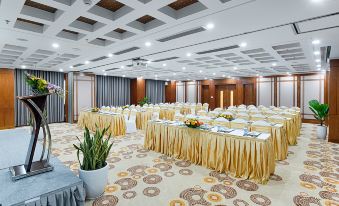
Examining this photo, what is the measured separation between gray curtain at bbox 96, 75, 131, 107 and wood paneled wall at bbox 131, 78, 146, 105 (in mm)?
337

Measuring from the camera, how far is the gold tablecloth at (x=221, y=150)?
333 cm

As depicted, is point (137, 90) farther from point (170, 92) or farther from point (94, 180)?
point (94, 180)

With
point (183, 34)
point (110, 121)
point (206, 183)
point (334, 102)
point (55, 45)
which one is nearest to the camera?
point (206, 183)

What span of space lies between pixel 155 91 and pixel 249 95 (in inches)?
289

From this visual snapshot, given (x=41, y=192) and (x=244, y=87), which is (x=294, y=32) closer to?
(x=41, y=192)

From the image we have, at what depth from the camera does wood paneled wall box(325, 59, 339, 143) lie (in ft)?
20.6

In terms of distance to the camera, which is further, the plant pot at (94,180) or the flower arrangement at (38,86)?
the plant pot at (94,180)

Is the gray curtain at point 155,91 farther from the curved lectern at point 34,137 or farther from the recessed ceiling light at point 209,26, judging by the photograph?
the curved lectern at point 34,137

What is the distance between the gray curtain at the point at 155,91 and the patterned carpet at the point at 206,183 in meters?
11.0

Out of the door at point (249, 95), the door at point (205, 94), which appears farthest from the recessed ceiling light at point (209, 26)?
the door at point (205, 94)

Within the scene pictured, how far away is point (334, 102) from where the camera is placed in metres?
6.41

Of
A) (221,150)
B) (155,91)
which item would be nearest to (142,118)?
(221,150)

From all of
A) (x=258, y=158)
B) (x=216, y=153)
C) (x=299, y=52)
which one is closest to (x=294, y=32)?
(x=299, y=52)

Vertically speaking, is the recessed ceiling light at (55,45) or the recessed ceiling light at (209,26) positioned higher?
the recessed ceiling light at (55,45)
